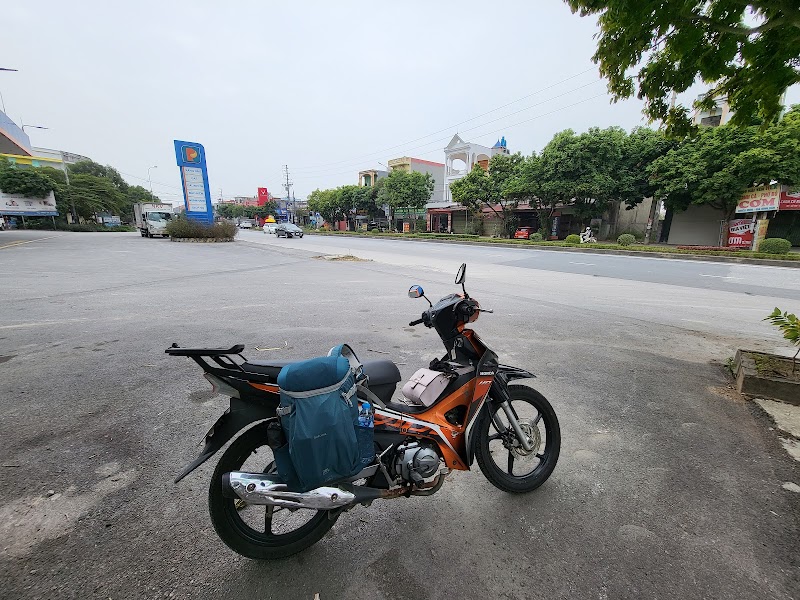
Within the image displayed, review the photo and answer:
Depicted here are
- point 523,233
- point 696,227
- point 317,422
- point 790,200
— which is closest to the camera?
point 317,422

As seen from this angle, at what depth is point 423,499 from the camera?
220 centimetres

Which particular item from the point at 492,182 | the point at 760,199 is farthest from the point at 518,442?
the point at 492,182

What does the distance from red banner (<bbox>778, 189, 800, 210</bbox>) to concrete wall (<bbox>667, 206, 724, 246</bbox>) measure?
3859 mm

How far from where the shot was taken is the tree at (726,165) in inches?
686

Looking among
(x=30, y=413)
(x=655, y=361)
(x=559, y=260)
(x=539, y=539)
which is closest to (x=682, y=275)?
(x=559, y=260)

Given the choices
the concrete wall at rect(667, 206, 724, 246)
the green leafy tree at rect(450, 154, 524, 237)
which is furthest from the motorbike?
the concrete wall at rect(667, 206, 724, 246)

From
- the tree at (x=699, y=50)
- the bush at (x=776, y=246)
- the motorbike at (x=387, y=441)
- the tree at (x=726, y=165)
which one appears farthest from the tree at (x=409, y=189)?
the motorbike at (x=387, y=441)

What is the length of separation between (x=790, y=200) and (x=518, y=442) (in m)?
26.4

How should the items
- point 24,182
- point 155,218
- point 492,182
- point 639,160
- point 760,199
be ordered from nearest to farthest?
point 760,199, point 639,160, point 155,218, point 492,182, point 24,182

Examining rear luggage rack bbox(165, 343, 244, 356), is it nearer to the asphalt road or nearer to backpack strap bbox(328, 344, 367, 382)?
backpack strap bbox(328, 344, 367, 382)

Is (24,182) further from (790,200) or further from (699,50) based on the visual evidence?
(790,200)

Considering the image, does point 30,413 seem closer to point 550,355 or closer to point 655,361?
point 550,355

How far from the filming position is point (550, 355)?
4430 mm

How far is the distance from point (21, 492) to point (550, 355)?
4.63 meters
